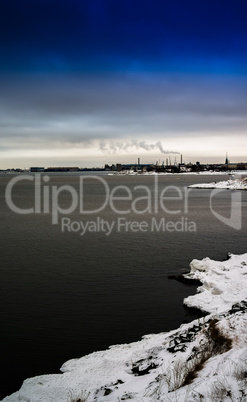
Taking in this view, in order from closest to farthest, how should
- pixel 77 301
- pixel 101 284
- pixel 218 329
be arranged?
1. pixel 218 329
2. pixel 77 301
3. pixel 101 284

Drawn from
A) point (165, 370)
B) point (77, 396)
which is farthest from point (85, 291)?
point (165, 370)

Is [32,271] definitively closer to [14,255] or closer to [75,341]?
[14,255]

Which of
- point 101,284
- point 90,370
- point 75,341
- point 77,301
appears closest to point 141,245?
point 101,284

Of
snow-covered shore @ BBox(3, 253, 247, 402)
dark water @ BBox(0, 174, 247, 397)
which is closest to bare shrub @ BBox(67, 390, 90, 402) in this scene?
snow-covered shore @ BBox(3, 253, 247, 402)

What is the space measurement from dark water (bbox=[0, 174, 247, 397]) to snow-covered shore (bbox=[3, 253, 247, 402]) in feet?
3.59

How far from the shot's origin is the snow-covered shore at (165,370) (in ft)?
18.2

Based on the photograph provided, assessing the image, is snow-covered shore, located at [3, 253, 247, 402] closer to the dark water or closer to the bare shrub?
the bare shrub

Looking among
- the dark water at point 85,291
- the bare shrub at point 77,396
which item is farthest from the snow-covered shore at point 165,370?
the dark water at point 85,291

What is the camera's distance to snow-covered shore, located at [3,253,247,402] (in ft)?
18.2

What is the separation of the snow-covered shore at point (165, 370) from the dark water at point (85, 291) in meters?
1.09

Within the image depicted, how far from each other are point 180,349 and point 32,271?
11.5 meters

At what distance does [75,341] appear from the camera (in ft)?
33.6

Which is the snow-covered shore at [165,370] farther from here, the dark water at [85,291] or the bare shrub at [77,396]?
the dark water at [85,291]

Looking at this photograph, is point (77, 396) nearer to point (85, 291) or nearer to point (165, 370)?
point (165, 370)
